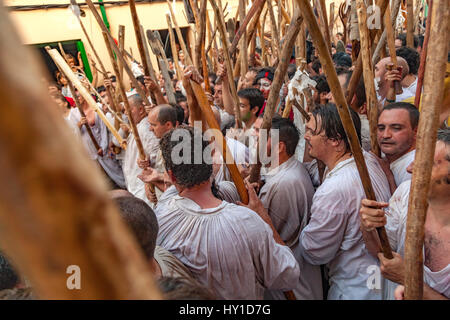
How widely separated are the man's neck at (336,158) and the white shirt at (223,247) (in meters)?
0.63

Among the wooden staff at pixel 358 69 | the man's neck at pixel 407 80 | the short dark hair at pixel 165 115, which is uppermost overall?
the wooden staff at pixel 358 69

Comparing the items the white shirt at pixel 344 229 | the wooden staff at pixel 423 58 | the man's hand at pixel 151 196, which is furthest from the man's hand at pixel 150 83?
the wooden staff at pixel 423 58

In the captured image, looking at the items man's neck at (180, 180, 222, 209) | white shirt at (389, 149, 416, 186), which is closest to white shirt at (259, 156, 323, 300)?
white shirt at (389, 149, 416, 186)

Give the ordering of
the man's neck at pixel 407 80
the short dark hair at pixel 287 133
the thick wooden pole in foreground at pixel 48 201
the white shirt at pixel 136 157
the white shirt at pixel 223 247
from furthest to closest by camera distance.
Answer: the man's neck at pixel 407 80
the white shirt at pixel 136 157
the short dark hair at pixel 287 133
the white shirt at pixel 223 247
the thick wooden pole in foreground at pixel 48 201

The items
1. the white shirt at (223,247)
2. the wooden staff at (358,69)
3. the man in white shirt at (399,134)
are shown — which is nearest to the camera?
the white shirt at (223,247)

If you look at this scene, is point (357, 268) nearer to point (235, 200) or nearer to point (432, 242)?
point (432, 242)

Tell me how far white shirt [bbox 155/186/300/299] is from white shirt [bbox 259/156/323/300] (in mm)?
540

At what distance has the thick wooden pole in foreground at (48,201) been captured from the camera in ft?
0.66

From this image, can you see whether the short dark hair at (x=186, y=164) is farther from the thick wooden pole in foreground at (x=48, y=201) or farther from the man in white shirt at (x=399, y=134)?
the thick wooden pole in foreground at (x=48, y=201)

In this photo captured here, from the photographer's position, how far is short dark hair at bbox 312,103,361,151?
1.81 meters

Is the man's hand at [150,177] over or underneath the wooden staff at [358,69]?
underneath

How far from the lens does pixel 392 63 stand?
93.4 inches

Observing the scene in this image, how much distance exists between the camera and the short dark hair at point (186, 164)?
58.1 inches

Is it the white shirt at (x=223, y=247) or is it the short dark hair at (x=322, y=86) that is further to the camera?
the short dark hair at (x=322, y=86)
